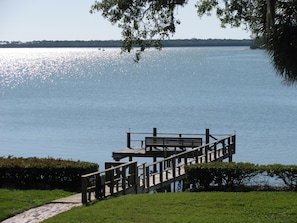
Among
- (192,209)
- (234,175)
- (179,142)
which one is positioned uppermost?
(192,209)

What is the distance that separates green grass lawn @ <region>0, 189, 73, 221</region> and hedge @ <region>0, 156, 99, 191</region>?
2.91 ft

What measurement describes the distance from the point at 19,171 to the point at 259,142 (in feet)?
113

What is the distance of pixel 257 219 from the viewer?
48.6 feet

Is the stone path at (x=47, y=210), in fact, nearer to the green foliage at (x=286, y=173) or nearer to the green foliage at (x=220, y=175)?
the green foliage at (x=220, y=175)

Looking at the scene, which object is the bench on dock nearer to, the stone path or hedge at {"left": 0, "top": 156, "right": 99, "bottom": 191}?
hedge at {"left": 0, "top": 156, "right": 99, "bottom": 191}

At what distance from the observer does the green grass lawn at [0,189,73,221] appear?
659 inches

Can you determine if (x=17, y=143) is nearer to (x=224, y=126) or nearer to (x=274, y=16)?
(x=224, y=126)

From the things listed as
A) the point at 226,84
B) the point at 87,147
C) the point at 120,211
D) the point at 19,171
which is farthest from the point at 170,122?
the point at 226,84

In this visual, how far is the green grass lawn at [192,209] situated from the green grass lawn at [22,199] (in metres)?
1.55

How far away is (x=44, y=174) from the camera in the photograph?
21156mm

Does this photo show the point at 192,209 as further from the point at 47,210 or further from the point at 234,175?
the point at 234,175

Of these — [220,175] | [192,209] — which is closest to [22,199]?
[192,209]

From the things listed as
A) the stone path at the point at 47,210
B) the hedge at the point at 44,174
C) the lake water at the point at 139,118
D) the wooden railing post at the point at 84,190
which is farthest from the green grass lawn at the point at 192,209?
the lake water at the point at 139,118

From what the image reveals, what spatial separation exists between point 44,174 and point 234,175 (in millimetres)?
6151
